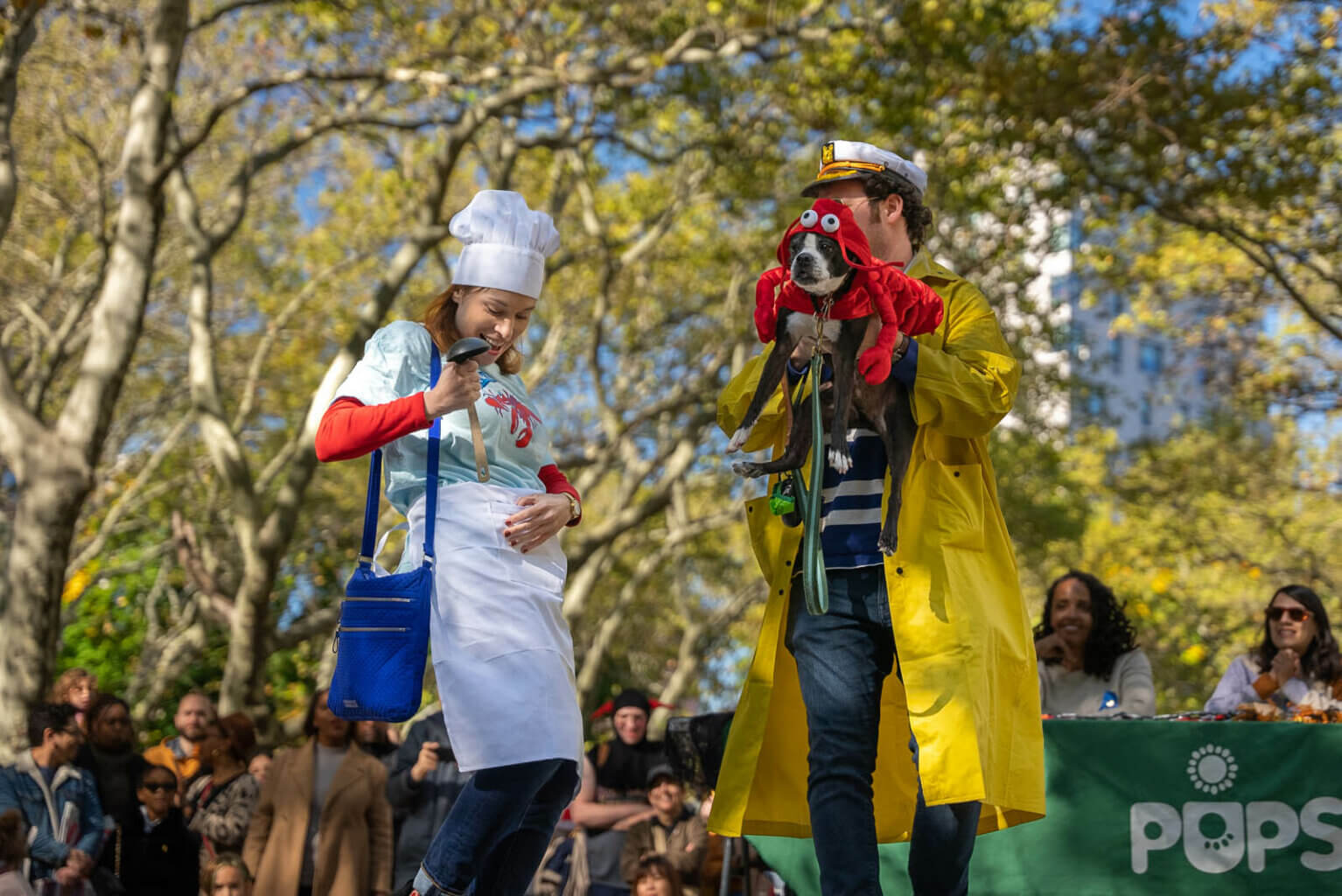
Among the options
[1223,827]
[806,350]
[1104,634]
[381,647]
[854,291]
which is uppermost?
[854,291]

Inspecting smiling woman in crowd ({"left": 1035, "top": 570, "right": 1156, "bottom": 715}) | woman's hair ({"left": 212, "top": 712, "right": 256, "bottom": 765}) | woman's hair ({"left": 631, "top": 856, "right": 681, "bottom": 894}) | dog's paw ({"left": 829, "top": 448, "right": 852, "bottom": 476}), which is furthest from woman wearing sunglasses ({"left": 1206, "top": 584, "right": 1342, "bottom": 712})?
woman's hair ({"left": 212, "top": 712, "right": 256, "bottom": 765})

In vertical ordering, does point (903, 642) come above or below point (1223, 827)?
above

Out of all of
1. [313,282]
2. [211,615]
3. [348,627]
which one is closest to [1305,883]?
[348,627]

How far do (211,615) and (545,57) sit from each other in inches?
226

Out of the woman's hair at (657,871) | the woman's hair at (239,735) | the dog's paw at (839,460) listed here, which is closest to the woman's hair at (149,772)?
the woman's hair at (239,735)

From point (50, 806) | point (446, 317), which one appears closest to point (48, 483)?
point (50, 806)

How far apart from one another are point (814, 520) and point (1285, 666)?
4.16 m

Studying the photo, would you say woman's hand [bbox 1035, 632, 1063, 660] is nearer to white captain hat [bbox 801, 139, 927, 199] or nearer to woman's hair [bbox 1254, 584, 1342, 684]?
woman's hair [bbox 1254, 584, 1342, 684]

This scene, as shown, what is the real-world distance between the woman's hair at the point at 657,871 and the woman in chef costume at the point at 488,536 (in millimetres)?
4111

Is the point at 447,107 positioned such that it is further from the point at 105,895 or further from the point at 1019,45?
the point at 105,895

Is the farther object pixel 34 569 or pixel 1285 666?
pixel 34 569

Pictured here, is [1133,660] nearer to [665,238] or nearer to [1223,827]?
[1223,827]

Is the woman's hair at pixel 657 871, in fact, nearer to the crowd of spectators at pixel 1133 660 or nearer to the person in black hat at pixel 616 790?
the person in black hat at pixel 616 790

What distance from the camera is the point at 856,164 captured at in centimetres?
393
